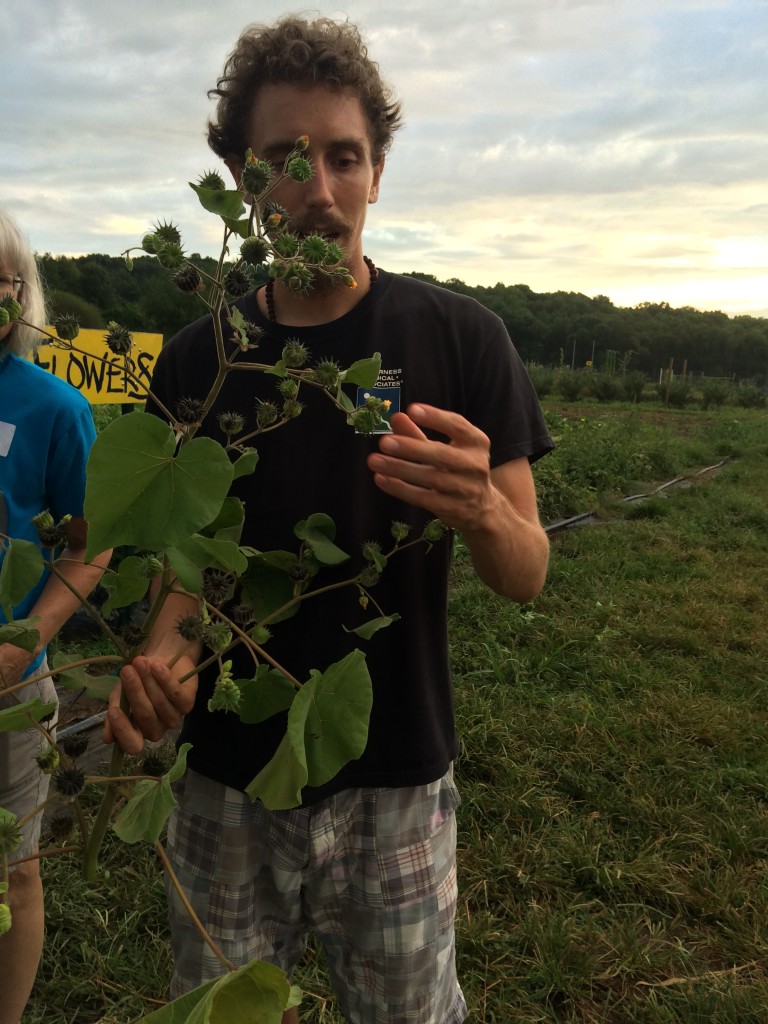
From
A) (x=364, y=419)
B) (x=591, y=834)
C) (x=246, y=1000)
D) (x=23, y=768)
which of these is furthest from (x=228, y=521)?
(x=591, y=834)

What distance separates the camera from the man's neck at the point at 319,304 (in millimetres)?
1533

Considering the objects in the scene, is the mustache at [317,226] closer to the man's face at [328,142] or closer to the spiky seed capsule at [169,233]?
the man's face at [328,142]

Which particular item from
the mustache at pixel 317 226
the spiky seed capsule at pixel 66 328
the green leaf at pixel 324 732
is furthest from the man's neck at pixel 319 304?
the green leaf at pixel 324 732

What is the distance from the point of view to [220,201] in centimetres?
67

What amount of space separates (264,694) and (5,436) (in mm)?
1178

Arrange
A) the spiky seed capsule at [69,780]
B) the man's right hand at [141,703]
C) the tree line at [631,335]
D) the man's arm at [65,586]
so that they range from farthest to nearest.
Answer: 1. the tree line at [631,335]
2. the man's arm at [65,586]
3. the man's right hand at [141,703]
4. the spiky seed capsule at [69,780]

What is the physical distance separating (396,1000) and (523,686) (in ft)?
8.79

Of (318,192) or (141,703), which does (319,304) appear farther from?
(141,703)

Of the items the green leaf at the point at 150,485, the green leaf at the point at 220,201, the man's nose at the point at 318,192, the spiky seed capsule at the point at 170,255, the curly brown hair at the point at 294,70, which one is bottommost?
the green leaf at the point at 150,485

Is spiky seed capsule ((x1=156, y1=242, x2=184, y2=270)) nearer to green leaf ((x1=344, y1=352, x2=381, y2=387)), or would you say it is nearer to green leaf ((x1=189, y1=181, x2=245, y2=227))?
green leaf ((x1=189, y1=181, x2=245, y2=227))

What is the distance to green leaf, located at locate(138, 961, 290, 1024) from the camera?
2.04 ft

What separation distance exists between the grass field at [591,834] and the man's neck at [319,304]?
5.37ft

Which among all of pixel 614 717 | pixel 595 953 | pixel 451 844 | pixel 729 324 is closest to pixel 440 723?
pixel 451 844

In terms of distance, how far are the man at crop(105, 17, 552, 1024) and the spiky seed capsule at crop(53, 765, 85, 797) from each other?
26.5 inches
